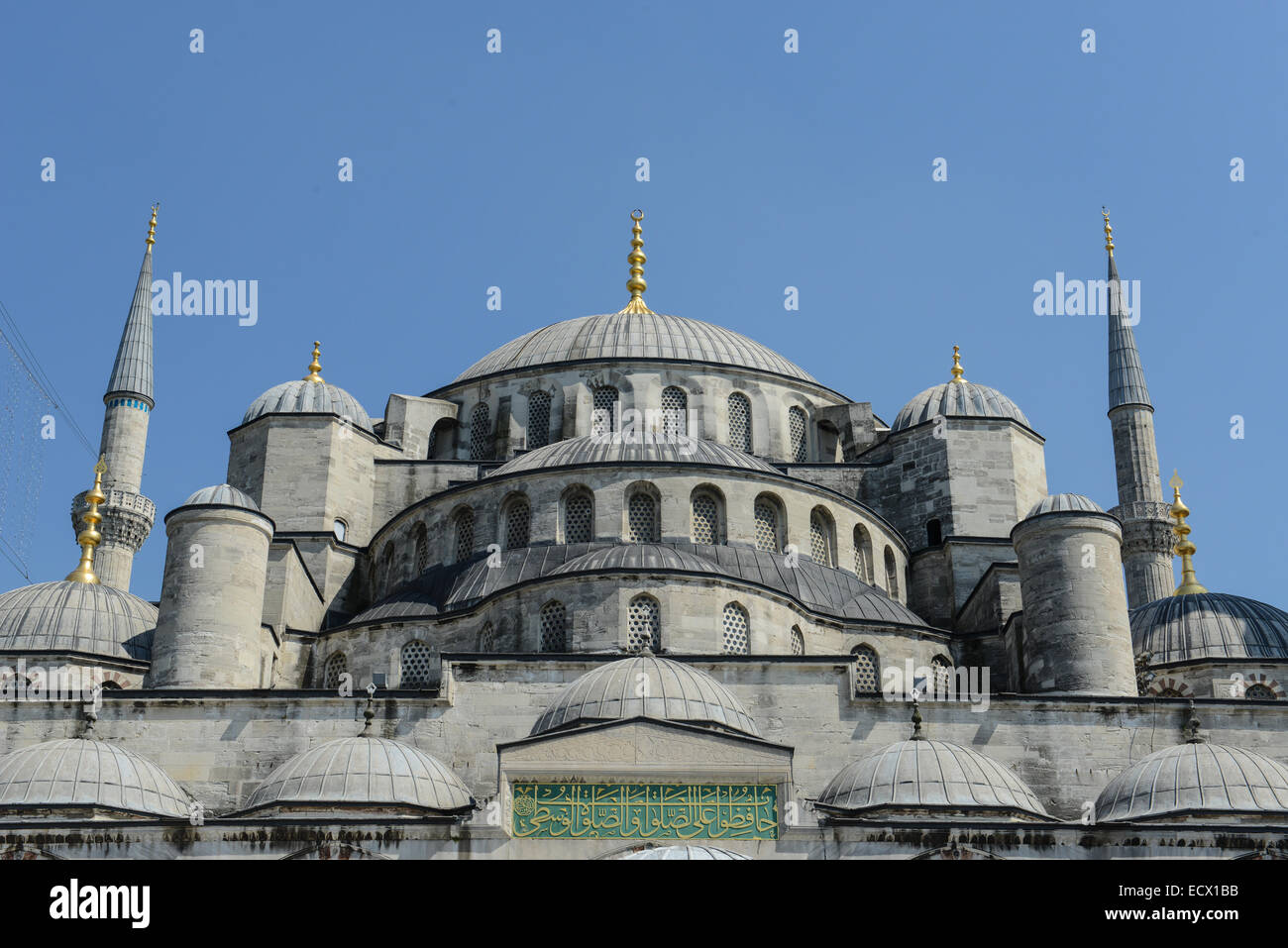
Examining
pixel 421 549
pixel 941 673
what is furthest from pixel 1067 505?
pixel 421 549

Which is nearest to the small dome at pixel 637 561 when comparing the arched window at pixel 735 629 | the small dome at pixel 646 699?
the arched window at pixel 735 629

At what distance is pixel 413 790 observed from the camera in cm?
1886

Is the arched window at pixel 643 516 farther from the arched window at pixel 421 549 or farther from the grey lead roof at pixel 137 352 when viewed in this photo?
the grey lead roof at pixel 137 352

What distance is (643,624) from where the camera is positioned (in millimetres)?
22781

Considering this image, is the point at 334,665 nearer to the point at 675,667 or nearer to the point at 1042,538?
the point at 675,667

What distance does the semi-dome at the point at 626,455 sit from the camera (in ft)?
85.3

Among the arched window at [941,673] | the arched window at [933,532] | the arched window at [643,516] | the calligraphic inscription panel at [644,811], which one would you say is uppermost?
the arched window at [933,532]

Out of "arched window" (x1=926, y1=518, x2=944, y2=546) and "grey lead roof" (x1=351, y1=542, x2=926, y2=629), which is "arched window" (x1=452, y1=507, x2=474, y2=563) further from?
"arched window" (x1=926, y1=518, x2=944, y2=546)

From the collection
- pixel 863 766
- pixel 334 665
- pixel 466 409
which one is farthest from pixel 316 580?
pixel 863 766

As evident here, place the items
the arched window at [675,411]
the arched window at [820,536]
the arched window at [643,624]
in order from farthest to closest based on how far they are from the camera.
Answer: the arched window at [675,411]
the arched window at [820,536]
the arched window at [643,624]

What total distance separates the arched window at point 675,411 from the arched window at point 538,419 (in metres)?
2.10

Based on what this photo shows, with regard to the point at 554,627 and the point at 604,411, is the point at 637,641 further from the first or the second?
the point at 604,411
